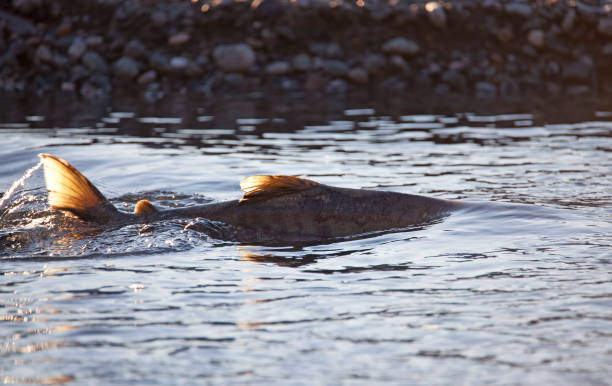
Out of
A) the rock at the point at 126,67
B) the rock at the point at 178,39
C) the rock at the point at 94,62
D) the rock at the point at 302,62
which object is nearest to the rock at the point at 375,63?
the rock at the point at 302,62

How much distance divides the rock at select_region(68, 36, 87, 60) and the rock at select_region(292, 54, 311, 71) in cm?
413

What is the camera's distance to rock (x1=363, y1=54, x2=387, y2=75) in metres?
15.6

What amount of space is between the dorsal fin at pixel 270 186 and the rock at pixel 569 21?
1262 centimetres

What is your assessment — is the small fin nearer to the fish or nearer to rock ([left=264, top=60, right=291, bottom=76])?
the fish

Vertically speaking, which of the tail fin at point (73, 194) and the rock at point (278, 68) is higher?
the rock at point (278, 68)

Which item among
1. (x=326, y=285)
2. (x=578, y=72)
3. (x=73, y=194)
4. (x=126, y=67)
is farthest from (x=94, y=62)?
(x=326, y=285)

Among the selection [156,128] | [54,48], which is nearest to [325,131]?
[156,128]

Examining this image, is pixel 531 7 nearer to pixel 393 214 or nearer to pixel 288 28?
pixel 288 28

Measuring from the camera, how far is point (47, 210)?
612 centimetres

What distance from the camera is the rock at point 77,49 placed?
1591 cm

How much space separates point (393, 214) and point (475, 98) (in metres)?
9.62

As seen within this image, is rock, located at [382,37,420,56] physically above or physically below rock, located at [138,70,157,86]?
above

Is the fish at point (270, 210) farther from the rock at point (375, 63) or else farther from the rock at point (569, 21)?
the rock at point (569, 21)

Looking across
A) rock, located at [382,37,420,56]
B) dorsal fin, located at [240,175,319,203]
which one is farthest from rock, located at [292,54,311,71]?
dorsal fin, located at [240,175,319,203]
